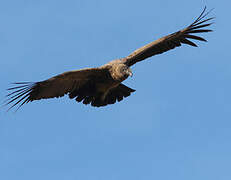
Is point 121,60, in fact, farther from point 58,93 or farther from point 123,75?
point 58,93

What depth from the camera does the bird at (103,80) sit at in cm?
1464

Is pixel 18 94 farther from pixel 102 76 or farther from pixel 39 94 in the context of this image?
pixel 102 76

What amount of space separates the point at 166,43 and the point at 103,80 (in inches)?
67.8

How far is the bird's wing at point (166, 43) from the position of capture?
601 inches

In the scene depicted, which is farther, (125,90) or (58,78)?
(125,90)

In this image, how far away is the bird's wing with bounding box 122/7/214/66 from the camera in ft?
50.1

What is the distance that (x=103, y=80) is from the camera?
15078 millimetres

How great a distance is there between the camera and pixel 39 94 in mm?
14828

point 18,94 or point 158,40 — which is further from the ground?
point 158,40

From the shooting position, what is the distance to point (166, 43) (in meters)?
15.5

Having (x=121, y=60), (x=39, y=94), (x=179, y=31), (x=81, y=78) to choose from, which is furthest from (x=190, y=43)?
(x=39, y=94)

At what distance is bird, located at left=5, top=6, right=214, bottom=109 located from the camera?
14641 millimetres

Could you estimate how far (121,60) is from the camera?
49.5ft

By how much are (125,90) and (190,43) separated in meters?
1.85
